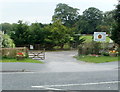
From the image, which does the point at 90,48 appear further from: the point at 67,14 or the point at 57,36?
A: the point at 67,14

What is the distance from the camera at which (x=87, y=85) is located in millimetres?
7879

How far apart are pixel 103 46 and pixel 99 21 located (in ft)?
171

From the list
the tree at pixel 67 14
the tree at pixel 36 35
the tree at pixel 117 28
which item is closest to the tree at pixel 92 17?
the tree at pixel 67 14

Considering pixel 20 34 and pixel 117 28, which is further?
pixel 20 34

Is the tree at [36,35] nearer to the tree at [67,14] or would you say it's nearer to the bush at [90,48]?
the bush at [90,48]

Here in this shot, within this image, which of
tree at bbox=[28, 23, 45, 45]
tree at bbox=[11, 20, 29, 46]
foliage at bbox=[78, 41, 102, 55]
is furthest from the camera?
tree at bbox=[28, 23, 45, 45]

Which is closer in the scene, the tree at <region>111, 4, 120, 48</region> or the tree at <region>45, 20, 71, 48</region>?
the tree at <region>111, 4, 120, 48</region>

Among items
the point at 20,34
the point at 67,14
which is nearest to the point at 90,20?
the point at 67,14

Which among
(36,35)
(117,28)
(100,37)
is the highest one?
(117,28)

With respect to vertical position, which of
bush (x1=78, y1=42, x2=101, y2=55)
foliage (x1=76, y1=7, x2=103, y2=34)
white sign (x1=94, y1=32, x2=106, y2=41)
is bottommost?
bush (x1=78, y1=42, x2=101, y2=55)

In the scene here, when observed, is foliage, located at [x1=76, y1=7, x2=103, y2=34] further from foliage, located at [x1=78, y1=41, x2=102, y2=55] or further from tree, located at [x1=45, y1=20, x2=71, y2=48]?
foliage, located at [x1=78, y1=41, x2=102, y2=55]

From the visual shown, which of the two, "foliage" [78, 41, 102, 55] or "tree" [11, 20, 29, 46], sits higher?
"tree" [11, 20, 29, 46]

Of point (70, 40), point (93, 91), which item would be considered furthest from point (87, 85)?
point (70, 40)

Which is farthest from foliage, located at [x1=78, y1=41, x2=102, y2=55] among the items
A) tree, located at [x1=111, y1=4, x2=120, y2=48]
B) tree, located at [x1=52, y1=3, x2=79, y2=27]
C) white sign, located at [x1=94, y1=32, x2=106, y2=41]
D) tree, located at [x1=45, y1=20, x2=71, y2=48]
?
tree, located at [x1=52, y1=3, x2=79, y2=27]
